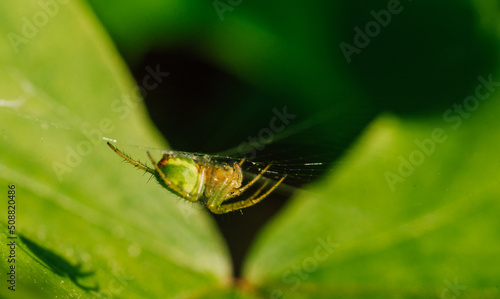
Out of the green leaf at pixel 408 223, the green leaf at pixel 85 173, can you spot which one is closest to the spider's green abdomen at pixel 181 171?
the green leaf at pixel 85 173

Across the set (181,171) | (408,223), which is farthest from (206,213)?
(408,223)

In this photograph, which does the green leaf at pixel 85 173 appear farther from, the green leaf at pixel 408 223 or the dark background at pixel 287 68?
the green leaf at pixel 408 223

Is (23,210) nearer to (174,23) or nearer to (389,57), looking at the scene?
(174,23)

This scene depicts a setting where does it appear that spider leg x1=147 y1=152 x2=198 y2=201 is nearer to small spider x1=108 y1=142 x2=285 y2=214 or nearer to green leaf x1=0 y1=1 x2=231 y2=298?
small spider x1=108 y1=142 x2=285 y2=214

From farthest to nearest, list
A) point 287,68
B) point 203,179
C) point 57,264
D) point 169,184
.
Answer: point 287,68 < point 203,179 < point 169,184 < point 57,264

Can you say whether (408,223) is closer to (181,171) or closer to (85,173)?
(181,171)

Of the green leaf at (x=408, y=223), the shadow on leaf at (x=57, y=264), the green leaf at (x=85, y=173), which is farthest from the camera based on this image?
the green leaf at (x=408, y=223)

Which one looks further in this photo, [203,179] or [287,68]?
[287,68]
